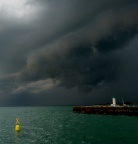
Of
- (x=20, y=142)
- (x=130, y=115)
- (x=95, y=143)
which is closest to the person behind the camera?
(x=95, y=143)

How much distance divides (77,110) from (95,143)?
8253cm

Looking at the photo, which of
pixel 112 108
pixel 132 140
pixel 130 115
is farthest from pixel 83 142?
pixel 112 108

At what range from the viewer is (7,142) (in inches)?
1522

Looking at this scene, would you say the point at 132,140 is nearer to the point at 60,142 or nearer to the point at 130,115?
the point at 60,142

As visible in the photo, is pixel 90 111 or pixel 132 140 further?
pixel 90 111

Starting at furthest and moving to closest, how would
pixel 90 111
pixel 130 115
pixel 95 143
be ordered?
1. pixel 90 111
2. pixel 130 115
3. pixel 95 143

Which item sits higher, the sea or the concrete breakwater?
the concrete breakwater

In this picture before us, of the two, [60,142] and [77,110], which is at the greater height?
[77,110]

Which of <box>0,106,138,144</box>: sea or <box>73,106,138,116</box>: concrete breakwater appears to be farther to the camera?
<box>73,106,138,116</box>: concrete breakwater

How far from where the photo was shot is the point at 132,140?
36.1m

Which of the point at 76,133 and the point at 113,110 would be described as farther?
the point at 113,110

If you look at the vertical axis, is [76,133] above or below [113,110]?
below

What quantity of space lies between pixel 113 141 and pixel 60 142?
815 cm

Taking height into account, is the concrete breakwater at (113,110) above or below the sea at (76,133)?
above
